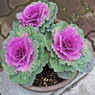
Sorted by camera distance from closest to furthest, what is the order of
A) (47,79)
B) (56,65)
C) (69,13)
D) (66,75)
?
(56,65)
(66,75)
(47,79)
(69,13)

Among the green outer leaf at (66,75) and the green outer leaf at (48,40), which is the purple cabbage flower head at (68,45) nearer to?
the green outer leaf at (48,40)

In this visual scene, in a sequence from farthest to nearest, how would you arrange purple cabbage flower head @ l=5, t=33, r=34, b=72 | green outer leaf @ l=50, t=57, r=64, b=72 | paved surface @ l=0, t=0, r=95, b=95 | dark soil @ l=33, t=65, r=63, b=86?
paved surface @ l=0, t=0, r=95, b=95
dark soil @ l=33, t=65, r=63, b=86
green outer leaf @ l=50, t=57, r=64, b=72
purple cabbage flower head @ l=5, t=33, r=34, b=72

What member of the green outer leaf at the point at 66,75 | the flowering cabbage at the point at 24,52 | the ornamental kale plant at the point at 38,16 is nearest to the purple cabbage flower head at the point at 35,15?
the ornamental kale plant at the point at 38,16

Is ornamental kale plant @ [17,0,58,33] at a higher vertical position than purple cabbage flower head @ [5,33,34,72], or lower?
higher

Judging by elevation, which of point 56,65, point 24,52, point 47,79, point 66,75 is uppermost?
point 24,52

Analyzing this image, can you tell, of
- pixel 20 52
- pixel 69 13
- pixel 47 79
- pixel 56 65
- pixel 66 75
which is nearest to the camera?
pixel 20 52

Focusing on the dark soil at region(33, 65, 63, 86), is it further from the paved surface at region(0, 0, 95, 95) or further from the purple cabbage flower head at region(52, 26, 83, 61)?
the paved surface at region(0, 0, 95, 95)

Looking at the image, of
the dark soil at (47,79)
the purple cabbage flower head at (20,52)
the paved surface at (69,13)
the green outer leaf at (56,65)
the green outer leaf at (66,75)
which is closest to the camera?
the purple cabbage flower head at (20,52)

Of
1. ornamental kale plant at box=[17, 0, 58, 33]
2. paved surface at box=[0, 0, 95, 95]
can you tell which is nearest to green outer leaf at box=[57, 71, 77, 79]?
ornamental kale plant at box=[17, 0, 58, 33]

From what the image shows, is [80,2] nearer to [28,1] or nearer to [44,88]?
[28,1]

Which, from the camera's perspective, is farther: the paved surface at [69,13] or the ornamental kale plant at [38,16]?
the paved surface at [69,13]

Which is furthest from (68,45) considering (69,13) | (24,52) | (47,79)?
(69,13)

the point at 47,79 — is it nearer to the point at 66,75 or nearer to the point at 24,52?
the point at 66,75

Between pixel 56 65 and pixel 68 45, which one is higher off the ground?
pixel 68 45
